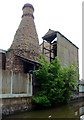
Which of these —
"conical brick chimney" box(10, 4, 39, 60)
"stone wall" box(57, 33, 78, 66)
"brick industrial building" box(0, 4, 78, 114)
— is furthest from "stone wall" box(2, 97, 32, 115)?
"stone wall" box(57, 33, 78, 66)

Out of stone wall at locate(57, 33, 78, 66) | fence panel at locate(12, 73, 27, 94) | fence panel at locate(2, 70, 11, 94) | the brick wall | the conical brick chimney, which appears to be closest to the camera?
fence panel at locate(2, 70, 11, 94)

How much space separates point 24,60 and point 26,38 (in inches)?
159

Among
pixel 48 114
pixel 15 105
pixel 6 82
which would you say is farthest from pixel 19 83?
pixel 48 114

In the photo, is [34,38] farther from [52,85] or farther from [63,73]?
[52,85]

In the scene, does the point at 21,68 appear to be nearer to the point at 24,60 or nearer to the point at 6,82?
the point at 24,60

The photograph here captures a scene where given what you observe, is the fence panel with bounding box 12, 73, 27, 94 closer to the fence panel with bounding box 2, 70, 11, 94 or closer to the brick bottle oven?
the brick bottle oven

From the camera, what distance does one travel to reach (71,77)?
1035cm

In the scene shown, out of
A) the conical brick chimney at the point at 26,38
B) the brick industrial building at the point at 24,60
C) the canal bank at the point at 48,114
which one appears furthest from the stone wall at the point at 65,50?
the canal bank at the point at 48,114

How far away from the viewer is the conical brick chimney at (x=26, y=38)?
12.9 meters

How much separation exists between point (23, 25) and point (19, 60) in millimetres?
5732

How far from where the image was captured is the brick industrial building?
7.39 m

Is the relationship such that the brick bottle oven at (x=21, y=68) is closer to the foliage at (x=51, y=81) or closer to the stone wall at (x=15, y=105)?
the stone wall at (x=15, y=105)

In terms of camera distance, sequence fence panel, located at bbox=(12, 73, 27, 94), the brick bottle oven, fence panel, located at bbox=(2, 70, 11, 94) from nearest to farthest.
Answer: fence panel, located at bbox=(2, 70, 11, 94), the brick bottle oven, fence panel, located at bbox=(12, 73, 27, 94)

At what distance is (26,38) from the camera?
13891 millimetres
